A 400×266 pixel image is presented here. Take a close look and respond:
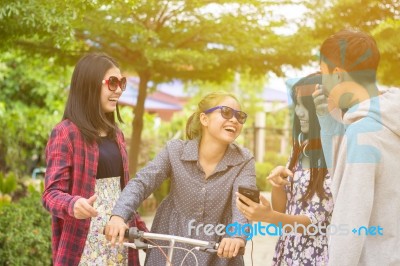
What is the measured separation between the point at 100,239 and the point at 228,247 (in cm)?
80

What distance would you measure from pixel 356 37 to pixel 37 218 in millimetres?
4499

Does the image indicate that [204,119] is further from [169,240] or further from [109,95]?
[169,240]

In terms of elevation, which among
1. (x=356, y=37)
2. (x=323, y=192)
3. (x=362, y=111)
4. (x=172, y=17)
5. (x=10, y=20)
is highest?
(x=172, y=17)

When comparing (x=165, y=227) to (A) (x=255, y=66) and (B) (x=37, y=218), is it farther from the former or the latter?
(A) (x=255, y=66)

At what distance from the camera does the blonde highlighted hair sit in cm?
328

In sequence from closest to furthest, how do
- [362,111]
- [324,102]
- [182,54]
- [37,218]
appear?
1. [362,111]
2. [324,102]
3. [37,218]
4. [182,54]

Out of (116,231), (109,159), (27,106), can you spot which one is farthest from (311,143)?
(27,106)

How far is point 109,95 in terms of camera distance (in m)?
3.49

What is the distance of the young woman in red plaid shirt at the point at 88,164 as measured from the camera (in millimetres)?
3277

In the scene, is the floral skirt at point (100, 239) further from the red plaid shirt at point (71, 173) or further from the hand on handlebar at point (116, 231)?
the hand on handlebar at point (116, 231)

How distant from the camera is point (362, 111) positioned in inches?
91.3

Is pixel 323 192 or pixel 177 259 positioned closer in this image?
pixel 323 192

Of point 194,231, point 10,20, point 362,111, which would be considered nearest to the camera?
point 362,111

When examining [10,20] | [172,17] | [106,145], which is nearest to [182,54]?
[172,17]
